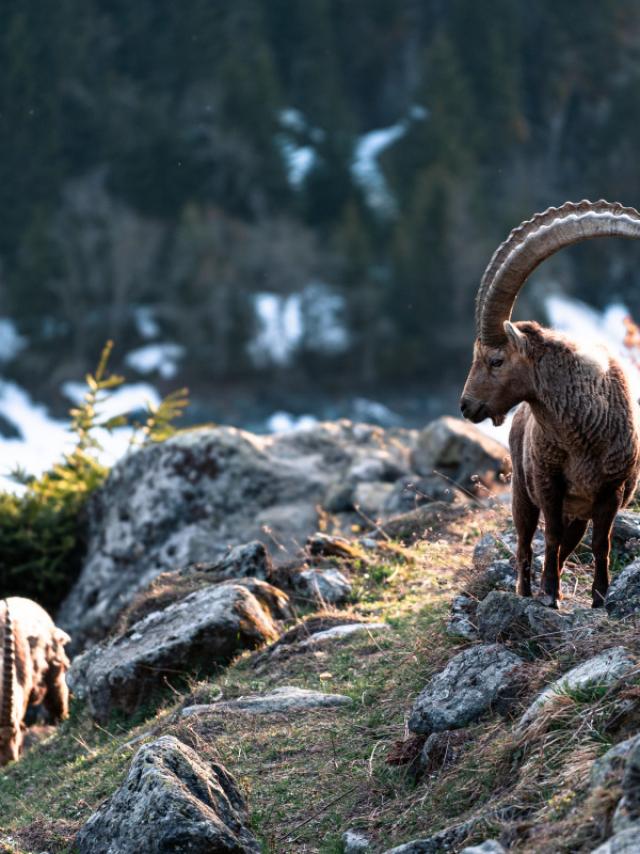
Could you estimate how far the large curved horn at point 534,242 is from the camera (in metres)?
7.54

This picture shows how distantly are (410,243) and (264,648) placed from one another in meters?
67.8

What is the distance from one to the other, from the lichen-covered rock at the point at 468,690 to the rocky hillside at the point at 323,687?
11mm

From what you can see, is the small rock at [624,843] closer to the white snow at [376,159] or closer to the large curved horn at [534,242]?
the large curved horn at [534,242]

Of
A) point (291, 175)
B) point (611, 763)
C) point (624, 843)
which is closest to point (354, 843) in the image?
point (611, 763)

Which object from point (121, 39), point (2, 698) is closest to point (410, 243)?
point (121, 39)

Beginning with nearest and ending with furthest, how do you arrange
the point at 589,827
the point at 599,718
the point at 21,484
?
the point at 589,827, the point at 599,718, the point at 21,484

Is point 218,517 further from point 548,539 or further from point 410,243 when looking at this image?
point 410,243

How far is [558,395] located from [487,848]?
2.80 m

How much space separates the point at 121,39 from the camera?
94562 mm

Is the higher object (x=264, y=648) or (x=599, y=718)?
(x=264, y=648)

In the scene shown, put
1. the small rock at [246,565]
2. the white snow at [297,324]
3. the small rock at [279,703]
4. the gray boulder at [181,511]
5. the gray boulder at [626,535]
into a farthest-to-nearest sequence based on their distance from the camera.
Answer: the white snow at [297,324]
the gray boulder at [181,511]
the small rock at [246,565]
the gray boulder at [626,535]
the small rock at [279,703]

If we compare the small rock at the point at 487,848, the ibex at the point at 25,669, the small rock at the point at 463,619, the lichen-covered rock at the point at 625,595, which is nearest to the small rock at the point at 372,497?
the ibex at the point at 25,669

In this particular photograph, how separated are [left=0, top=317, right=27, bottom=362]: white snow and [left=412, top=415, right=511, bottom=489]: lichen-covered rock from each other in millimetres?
63179

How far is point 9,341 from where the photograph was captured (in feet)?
256
